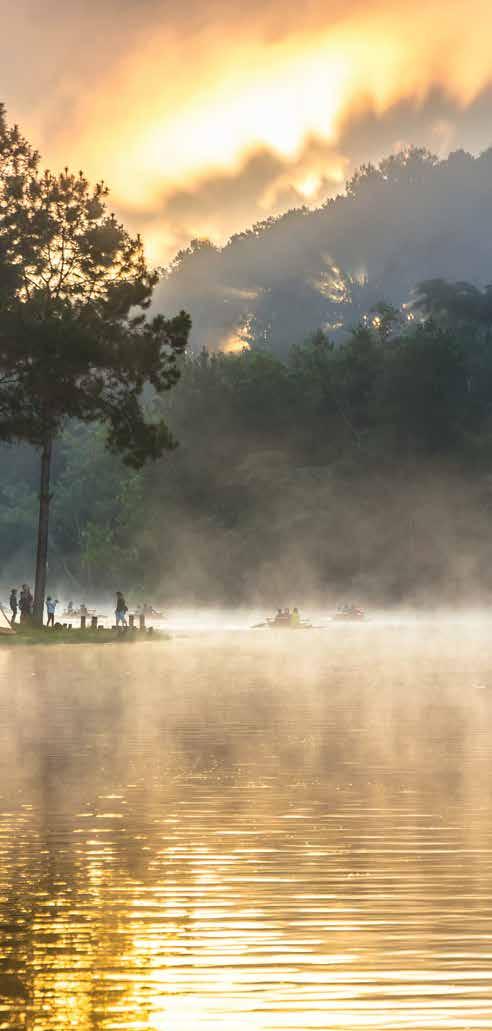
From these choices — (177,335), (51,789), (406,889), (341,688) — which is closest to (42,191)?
(177,335)

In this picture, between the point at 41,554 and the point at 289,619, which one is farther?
the point at 289,619

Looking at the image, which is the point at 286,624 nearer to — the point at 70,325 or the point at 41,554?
the point at 41,554

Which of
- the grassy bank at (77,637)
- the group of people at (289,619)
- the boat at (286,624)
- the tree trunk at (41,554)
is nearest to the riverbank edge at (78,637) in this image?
the grassy bank at (77,637)

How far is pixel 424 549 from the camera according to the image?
136 meters

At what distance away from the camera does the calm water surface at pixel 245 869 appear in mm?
8531


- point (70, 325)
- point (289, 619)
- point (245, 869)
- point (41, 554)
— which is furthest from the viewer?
point (289, 619)

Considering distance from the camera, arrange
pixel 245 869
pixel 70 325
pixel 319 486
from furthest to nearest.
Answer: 1. pixel 319 486
2. pixel 70 325
3. pixel 245 869

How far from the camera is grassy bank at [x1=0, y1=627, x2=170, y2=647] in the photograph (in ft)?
218

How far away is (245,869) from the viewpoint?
1255cm

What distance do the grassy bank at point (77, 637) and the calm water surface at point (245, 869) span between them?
3688 cm

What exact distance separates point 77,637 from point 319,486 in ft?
236

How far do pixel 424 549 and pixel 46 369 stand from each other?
3168 inches

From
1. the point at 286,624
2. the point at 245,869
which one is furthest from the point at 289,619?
the point at 245,869

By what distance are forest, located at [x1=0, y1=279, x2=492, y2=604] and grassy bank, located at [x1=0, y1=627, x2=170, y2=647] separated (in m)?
62.5
